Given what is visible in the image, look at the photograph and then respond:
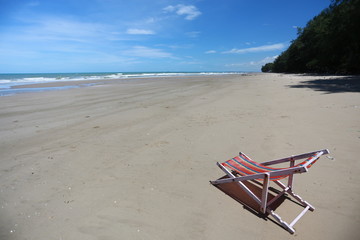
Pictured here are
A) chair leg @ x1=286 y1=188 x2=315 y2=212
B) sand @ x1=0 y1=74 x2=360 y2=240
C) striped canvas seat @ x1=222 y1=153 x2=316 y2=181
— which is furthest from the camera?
striped canvas seat @ x1=222 y1=153 x2=316 y2=181

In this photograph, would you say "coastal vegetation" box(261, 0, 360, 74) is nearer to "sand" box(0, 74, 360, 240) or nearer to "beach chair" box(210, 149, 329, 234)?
"sand" box(0, 74, 360, 240)

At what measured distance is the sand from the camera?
7.25 feet

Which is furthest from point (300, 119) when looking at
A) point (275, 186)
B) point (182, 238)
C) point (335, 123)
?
point (182, 238)

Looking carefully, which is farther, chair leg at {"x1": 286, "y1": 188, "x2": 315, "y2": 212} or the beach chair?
chair leg at {"x1": 286, "y1": 188, "x2": 315, "y2": 212}

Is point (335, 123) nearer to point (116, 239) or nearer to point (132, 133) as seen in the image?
point (132, 133)

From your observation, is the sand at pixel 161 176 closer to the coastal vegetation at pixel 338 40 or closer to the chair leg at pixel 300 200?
the chair leg at pixel 300 200

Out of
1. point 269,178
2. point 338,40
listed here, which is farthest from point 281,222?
point 338,40

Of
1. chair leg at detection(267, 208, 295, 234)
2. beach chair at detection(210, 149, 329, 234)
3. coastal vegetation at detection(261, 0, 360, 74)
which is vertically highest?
coastal vegetation at detection(261, 0, 360, 74)

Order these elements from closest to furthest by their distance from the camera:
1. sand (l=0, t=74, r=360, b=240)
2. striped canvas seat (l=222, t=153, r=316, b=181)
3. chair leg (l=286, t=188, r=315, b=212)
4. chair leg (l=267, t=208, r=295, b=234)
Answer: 1. chair leg (l=267, t=208, r=295, b=234)
2. sand (l=0, t=74, r=360, b=240)
3. chair leg (l=286, t=188, r=315, b=212)
4. striped canvas seat (l=222, t=153, r=316, b=181)

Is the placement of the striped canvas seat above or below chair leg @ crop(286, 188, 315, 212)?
above

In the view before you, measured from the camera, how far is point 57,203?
2617mm

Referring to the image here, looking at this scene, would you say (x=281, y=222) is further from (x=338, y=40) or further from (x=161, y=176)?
(x=338, y=40)

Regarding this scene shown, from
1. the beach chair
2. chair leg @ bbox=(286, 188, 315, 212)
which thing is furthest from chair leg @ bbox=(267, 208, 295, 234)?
chair leg @ bbox=(286, 188, 315, 212)

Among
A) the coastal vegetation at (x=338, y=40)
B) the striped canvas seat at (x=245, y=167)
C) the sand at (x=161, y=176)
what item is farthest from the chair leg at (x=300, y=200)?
the coastal vegetation at (x=338, y=40)
